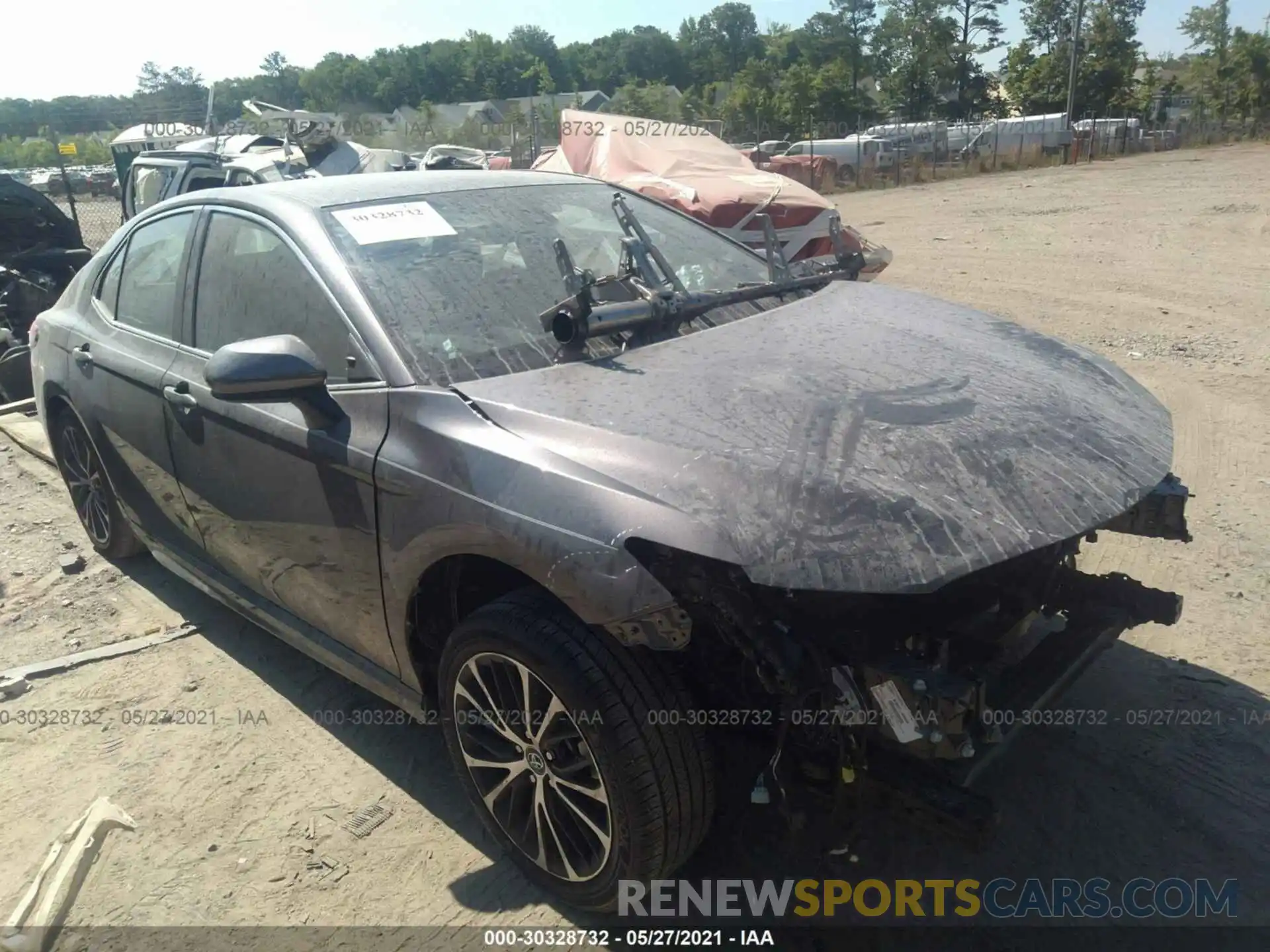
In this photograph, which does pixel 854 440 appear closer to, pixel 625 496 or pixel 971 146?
pixel 625 496

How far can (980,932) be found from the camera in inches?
94.0

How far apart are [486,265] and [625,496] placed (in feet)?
4.15

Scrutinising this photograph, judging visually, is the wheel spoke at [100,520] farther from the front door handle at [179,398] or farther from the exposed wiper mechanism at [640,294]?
the exposed wiper mechanism at [640,294]

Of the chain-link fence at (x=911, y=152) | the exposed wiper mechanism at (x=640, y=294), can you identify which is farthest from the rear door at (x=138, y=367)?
the chain-link fence at (x=911, y=152)

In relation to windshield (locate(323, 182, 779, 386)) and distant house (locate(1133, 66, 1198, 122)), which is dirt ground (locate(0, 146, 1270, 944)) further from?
distant house (locate(1133, 66, 1198, 122))

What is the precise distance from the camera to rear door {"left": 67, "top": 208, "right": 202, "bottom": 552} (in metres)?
3.54

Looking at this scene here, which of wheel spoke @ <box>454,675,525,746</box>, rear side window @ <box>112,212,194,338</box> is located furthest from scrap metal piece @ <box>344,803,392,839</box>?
rear side window @ <box>112,212,194,338</box>

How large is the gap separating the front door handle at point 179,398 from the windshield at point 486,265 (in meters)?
0.80

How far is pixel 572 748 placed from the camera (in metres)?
2.35

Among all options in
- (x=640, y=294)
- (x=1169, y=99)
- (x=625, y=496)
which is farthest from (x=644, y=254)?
(x=1169, y=99)

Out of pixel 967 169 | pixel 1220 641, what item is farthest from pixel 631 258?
pixel 967 169

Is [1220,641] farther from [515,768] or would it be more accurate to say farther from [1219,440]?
[515,768]

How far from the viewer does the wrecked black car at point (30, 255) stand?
8.95 meters

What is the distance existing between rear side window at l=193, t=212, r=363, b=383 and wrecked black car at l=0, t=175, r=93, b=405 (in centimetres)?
619
